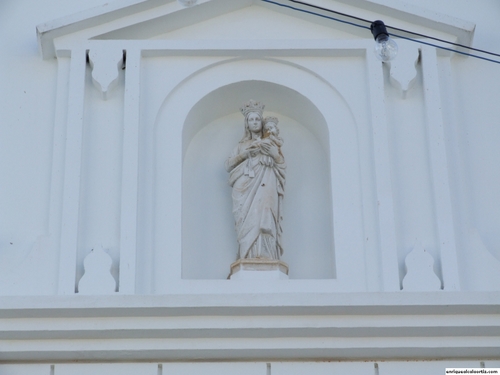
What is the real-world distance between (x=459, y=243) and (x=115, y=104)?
2.96 m

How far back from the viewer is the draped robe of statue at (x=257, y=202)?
10.4m

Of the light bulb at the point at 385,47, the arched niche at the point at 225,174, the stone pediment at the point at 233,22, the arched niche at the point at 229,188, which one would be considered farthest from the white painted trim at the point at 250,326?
the stone pediment at the point at 233,22

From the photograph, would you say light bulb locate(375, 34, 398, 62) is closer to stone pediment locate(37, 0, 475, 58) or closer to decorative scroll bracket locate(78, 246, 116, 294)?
stone pediment locate(37, 0, 475, 58)

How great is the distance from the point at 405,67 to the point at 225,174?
1.73 metres

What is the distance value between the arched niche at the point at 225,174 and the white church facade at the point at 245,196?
17 millimetres

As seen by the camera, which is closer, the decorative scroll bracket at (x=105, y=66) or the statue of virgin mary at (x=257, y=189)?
the statue of virgin mary at (x=257, y=189)

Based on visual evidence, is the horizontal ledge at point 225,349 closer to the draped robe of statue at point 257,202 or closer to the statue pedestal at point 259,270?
the statue pedestal at point 259,270

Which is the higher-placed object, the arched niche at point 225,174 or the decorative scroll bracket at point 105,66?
the decorative scroll bracket at point 105,66

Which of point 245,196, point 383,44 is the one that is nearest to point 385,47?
point 383,44

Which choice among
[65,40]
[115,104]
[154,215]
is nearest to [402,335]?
[154,215]

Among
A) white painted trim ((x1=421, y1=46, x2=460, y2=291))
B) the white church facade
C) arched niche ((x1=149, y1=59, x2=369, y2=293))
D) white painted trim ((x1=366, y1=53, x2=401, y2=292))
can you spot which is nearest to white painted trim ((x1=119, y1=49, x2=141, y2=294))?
the white church facade

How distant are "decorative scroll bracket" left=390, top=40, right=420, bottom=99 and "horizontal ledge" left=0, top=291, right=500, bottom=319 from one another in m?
2.05

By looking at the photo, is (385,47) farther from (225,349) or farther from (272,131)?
(225,349)

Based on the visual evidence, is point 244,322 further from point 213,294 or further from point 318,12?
point 318,12
